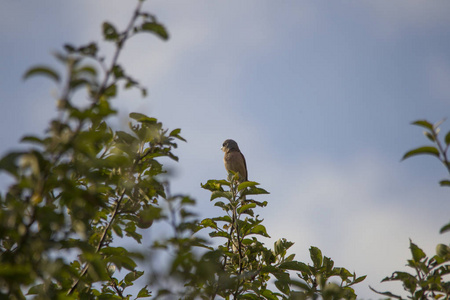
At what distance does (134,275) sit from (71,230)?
159cm

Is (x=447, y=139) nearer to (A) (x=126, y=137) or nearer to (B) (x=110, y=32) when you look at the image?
(B) (x=110, y=32)

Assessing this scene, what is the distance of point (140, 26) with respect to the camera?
2629 millimetres

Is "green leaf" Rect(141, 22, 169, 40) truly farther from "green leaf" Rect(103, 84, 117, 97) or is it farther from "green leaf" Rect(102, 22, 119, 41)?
"green leaf" Rect(103, 84, 117, 97)

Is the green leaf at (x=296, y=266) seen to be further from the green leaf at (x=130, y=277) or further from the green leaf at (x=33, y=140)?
the green leaf at (x=33, y=140)

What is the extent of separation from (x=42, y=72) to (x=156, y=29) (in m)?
0.78

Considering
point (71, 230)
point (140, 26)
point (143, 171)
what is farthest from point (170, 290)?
point (143, 171)

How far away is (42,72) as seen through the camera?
2.18m

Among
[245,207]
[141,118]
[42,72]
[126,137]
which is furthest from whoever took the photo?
[245,207]

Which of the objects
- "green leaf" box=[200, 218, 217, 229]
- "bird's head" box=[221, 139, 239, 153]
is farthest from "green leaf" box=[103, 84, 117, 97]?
"bird's head" box=[221, 139, 239, 153]

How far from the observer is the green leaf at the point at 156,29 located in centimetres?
264

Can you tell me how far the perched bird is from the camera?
10709 mm

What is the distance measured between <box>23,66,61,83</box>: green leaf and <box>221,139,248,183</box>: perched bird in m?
8.34

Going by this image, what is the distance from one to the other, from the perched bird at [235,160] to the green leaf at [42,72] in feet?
27.4

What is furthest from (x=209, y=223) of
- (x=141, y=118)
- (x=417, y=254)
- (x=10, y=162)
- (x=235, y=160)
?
(x=235, y=160)
